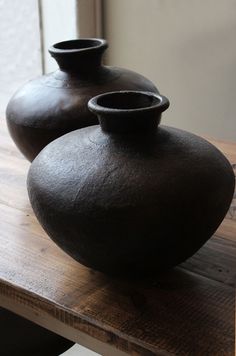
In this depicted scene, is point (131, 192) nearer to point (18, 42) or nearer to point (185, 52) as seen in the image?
point (185, 52)

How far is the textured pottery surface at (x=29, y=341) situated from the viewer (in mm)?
976

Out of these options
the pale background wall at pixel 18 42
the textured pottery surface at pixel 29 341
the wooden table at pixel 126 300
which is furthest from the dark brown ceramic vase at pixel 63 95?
the pale background wall at pixel 18 42

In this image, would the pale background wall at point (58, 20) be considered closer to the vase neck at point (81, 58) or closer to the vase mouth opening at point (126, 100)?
the vase neck at point (81, 58)

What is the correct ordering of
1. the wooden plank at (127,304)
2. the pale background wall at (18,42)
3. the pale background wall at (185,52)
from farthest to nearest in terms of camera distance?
the pale background wall at (18,42), the pale background wall at (185,52), the wooden plank at (127,304)

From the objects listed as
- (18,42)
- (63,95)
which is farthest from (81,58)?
(18,42)

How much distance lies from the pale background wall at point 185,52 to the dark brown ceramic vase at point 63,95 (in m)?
0.78

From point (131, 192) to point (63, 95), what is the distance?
0.37 metres

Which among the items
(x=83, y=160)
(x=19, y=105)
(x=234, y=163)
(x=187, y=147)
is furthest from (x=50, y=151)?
(x=234, y=163)

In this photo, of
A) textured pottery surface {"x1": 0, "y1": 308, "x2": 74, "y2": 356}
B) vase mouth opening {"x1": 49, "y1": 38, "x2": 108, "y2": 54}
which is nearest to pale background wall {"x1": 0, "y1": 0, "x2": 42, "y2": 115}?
vase mouth opening {"x1": 49, "y1": 38, "x2": 108, "y2": 54}

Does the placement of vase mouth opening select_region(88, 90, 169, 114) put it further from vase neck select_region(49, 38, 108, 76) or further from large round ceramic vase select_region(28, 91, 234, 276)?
vase neck select_region(49, 38, 108, 76)

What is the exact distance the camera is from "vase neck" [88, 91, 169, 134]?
641mm

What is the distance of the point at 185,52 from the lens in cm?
176

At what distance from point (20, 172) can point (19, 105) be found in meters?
0.15

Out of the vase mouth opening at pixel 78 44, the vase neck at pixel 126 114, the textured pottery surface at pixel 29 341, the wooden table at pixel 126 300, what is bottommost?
the textured pottery surface at pixel 29 341
